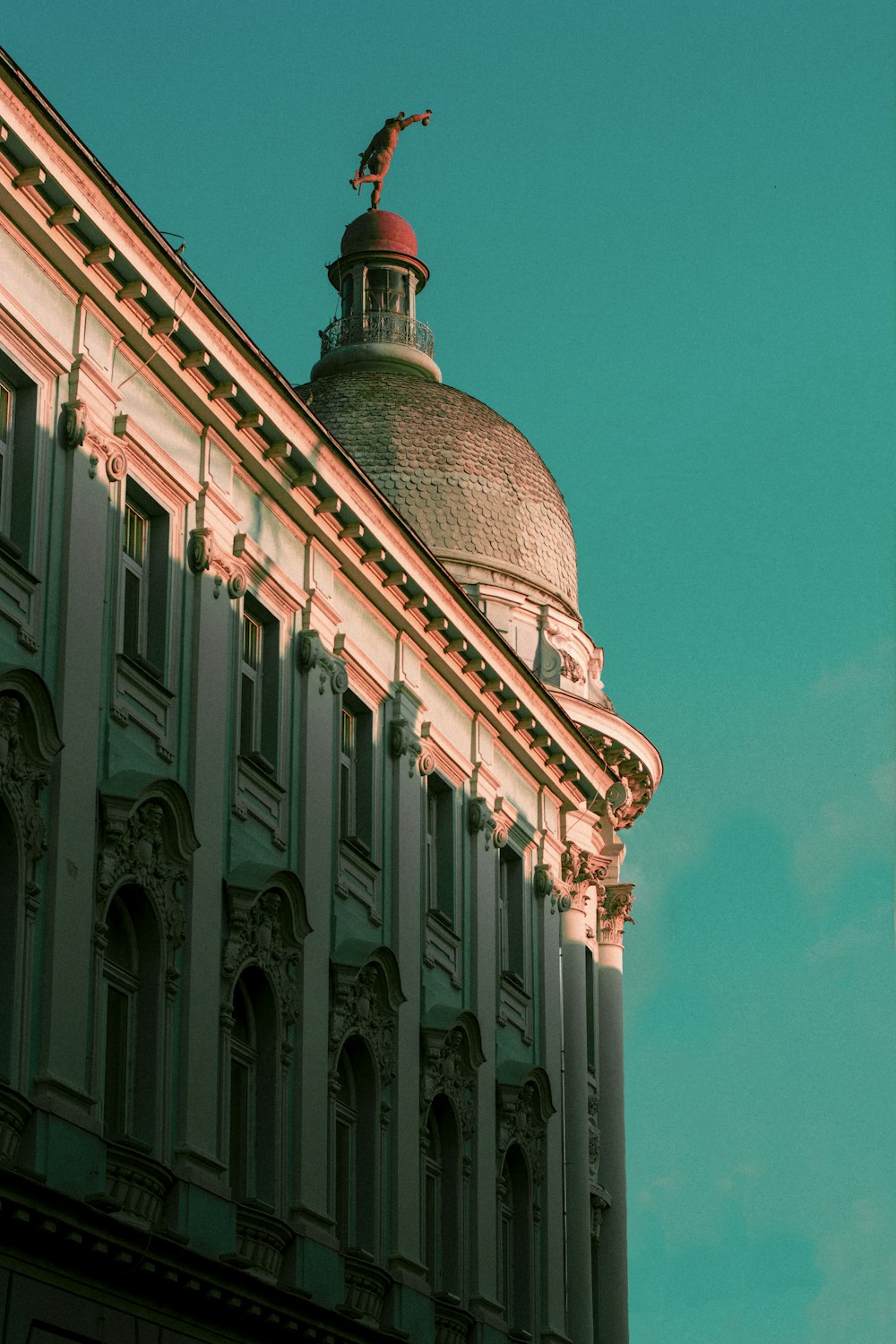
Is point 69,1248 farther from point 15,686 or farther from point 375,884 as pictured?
point 375,884

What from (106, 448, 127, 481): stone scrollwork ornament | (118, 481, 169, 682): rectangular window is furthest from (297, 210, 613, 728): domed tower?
(106, 448, 127, 481): stone scrollwork ornament

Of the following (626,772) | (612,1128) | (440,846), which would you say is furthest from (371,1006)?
(626,772)

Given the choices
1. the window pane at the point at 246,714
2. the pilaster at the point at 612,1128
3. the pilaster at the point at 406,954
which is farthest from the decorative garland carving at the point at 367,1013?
the pilaster at the point at 612,1128

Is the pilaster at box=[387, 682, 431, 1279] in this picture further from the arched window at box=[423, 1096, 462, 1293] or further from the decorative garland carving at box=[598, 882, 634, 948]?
the decorative garland carving at box=[598, 882, 634, 948]

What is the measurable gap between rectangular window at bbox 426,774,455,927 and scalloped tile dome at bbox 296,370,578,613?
11946mm

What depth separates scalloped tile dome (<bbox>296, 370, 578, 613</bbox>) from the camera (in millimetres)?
47688

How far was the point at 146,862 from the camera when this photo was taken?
24.8 meters

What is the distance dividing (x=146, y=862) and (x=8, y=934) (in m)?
2.83

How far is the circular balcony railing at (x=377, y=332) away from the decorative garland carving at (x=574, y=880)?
15.2 metres

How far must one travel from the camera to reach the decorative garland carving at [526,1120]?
115 ft

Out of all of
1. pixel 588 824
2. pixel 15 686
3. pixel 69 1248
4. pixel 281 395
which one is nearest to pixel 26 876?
pixel 15 686

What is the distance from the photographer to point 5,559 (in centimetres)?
2261

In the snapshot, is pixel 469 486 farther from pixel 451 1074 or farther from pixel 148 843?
pixel 148 843

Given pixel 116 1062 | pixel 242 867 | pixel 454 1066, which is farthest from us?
pixel 454 1066
